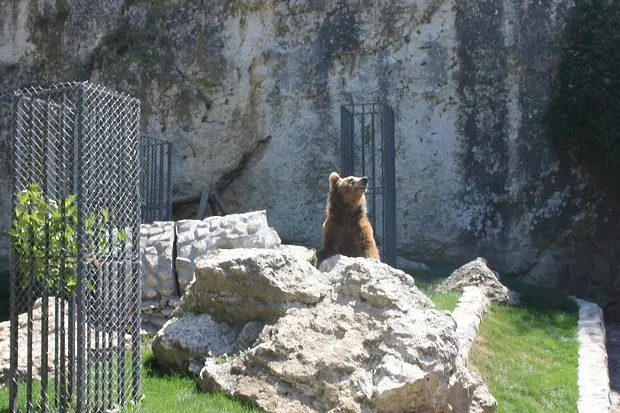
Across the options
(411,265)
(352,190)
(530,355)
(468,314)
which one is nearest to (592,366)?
(530,355)

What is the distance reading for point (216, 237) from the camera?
30.9 feet

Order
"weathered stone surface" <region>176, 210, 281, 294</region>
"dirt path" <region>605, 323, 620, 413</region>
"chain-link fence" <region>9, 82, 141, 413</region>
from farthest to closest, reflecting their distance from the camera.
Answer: "dirt path" <region>605, 323, 620, 413</region> < "weathered stone surface" <region>176, 210, 281, 294</region> < "chain-link fence" <region>9, 82, 141, 413</region>

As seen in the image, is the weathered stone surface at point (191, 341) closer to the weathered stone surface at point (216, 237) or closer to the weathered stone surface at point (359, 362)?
the weathered stone surface at point (359, 362)

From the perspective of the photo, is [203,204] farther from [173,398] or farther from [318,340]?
[173,398]

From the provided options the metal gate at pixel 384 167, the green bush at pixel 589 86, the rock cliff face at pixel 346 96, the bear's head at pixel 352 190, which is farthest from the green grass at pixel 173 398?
the green bush at pixel 589 86

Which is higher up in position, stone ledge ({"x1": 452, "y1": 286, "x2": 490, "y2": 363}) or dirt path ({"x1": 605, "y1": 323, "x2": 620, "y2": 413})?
stone ledge ({"x1": 452, "y1": 286, "x2": 490, "y2": 363})

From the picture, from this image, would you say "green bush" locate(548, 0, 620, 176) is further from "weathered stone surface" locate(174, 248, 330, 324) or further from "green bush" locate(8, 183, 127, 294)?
"green bush" locate(8, 183, 127, 294)

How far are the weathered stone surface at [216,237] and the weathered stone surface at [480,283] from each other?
3.86 m

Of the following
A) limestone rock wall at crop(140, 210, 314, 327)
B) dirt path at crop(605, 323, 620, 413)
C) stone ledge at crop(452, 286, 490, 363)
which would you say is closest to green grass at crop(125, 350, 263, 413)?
limestone rock wall at crop(140, 210, 314, 327)

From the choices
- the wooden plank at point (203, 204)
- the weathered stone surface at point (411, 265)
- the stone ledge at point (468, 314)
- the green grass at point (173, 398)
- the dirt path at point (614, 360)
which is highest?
the wooden plank at point (203, 204)

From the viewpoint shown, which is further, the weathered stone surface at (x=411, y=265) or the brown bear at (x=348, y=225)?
the weathered stone surface at (x=411, y=265)

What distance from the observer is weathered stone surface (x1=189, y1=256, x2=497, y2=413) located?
21.0ft

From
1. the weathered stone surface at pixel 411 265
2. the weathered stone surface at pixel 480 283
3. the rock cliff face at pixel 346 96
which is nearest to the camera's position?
the weathered stone surface at pixel 480 283

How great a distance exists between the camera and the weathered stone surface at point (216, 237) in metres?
9.34
